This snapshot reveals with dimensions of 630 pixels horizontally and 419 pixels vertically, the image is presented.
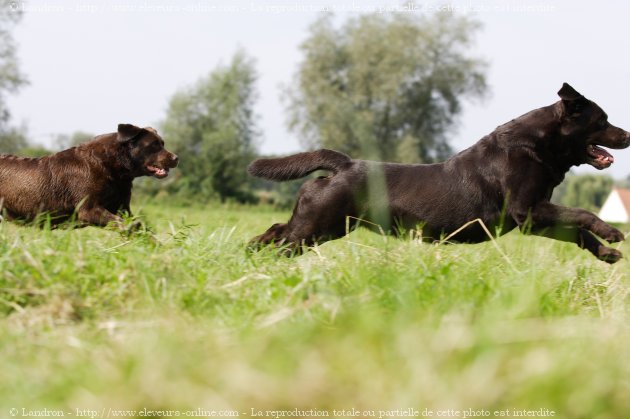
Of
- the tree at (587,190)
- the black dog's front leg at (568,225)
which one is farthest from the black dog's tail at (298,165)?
the tree at (587,190)

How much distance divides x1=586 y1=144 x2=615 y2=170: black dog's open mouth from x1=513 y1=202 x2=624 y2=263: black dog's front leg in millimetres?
636

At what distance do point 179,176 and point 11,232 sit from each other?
46.8m

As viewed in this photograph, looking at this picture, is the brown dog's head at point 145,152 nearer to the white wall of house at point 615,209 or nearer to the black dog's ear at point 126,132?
the black dog's ear at point 126,132

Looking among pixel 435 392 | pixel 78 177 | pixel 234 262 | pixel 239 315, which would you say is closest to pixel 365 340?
pixel 435 392

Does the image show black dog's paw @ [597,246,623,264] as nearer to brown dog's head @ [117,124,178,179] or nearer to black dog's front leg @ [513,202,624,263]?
black dog's front leg @ [513,202,624,263]

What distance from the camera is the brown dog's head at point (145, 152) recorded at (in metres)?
7.08

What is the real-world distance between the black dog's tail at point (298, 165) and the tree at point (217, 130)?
4443 cm

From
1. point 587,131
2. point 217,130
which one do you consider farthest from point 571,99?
point 217,130

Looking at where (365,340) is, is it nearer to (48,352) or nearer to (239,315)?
(239,315)

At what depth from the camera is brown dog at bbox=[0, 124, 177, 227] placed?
265 inches

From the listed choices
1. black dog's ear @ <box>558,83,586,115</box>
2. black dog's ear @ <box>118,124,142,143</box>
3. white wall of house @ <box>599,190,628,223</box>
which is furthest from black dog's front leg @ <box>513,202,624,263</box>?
white wall of house @ <box>599,190,628,223</box>

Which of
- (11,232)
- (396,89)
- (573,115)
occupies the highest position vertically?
(396,89)

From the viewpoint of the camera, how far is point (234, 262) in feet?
13.7

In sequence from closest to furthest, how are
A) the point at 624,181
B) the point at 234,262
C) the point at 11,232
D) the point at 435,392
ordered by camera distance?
the point at 435,392
the point at 234,262
the point at 11,232
the point at 624,181
